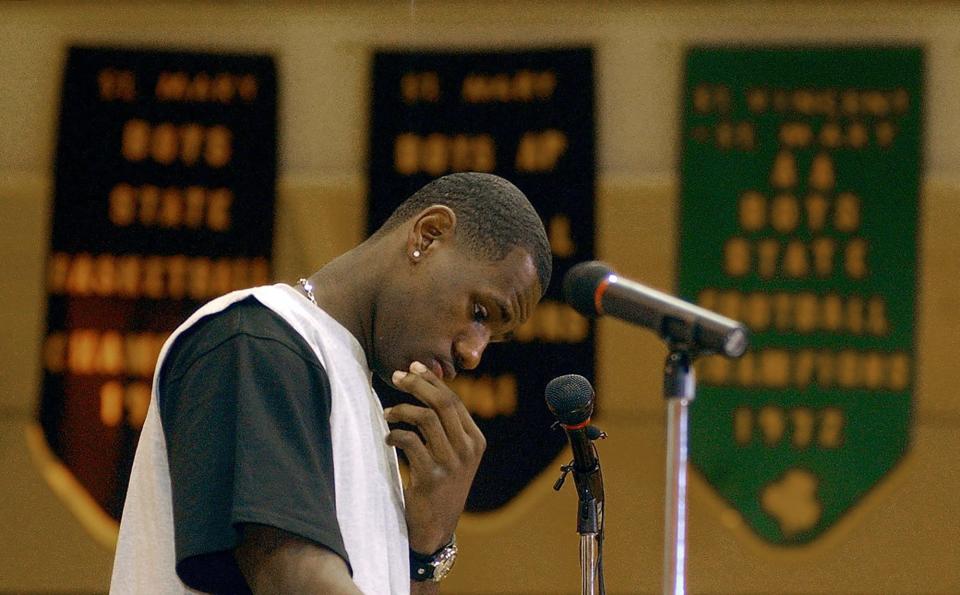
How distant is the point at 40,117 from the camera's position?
3.80m

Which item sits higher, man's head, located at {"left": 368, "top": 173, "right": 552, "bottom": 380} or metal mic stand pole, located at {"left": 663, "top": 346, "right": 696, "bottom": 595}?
man's head, located at {"left": 368, "top": 173, "right": 552, "bottom": 380}

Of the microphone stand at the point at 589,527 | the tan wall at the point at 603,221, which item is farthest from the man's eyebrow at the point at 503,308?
the tan wall at the point at 603,221

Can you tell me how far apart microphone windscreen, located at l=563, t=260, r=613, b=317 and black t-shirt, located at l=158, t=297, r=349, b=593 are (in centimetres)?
51

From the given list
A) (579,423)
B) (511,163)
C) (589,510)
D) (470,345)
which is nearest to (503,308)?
(470,345)

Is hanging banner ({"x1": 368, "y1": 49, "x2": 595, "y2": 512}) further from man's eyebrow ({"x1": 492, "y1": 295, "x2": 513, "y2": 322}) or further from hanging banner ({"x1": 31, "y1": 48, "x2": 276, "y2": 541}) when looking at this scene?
man's eyebrow ({"x1": 492, "y1": 295, "x2": 513, "y2": 322})

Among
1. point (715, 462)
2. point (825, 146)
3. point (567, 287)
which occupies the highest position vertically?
point (825, 146)

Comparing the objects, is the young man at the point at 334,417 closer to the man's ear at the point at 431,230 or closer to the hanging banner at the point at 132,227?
the man's ear at the point at 431,230

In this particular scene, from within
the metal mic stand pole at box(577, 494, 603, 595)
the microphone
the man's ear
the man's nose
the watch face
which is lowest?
the watch face

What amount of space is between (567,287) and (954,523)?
2376 mm

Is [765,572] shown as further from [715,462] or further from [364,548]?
[364,548]

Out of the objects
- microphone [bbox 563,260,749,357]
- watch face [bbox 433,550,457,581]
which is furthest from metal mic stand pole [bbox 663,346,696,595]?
watch face [bbox 433,550,457,581]

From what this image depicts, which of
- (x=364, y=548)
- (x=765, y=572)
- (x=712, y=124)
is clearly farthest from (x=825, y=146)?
(x=364, y=548)

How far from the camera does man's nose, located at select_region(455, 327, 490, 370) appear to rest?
143 centimetres

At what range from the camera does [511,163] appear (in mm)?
3611
